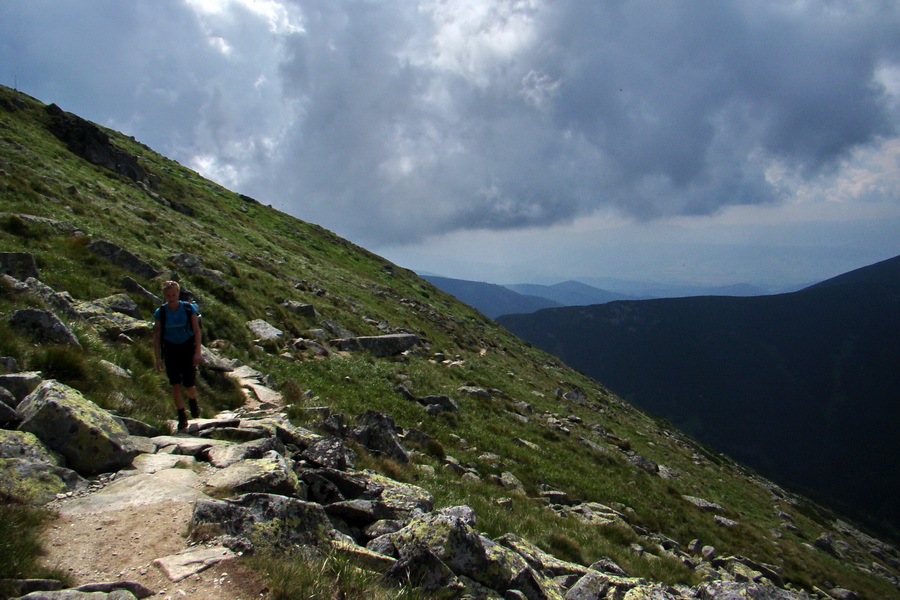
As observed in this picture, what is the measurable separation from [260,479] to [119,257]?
53.7ft

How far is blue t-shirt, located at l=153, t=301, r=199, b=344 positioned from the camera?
33.7 ft

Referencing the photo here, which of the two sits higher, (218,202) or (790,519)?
(218,202)

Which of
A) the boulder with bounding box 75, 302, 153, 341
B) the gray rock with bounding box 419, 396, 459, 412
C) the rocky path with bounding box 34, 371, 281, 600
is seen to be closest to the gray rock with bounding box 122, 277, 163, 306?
the boulder with bounding box 75, 302, 153, 341

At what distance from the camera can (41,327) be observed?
953 centimetres

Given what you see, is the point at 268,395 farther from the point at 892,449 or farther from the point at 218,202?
the point at 892,449

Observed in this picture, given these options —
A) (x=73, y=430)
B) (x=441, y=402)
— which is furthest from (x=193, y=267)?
(x=73, y=430)

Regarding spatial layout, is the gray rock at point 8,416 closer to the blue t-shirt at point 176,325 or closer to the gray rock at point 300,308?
the blue t-shirt at point 176,325

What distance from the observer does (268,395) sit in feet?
46.1

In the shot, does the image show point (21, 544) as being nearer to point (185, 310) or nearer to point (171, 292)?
point (171, 292)

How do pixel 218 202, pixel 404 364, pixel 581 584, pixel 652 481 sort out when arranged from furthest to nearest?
pixel 218 202
pixel 404 364
pixel 652 481
pixel 581 584

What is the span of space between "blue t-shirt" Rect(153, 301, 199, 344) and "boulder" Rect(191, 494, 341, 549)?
19.2 ft

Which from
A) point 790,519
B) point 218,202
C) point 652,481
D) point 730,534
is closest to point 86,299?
point 652,481

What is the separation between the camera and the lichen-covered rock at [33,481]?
5200mm

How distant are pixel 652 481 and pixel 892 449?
242948 mm
